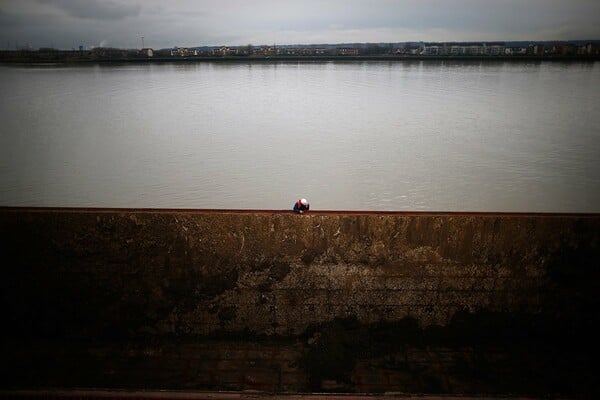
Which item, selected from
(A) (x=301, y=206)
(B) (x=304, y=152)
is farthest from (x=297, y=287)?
(B) (x=304, y=152)

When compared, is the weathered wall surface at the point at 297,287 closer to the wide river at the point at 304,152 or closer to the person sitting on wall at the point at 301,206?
the person sitting on wall at the point at 301,206

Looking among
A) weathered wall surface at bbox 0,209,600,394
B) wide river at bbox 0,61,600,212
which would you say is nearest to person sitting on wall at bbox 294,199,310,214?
weathered wall surface at bbox 0,209,600,394

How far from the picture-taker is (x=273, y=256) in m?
3.59

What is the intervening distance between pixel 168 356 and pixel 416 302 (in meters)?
2.24

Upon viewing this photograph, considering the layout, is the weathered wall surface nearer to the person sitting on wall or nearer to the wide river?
the person sitting on wall

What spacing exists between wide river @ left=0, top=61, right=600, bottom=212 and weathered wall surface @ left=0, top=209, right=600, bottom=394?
4617 millimetres

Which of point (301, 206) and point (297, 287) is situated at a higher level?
point (301, 206)

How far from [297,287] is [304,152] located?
944 centimetres

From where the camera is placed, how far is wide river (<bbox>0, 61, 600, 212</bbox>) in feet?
29.5

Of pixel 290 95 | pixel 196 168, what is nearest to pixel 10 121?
pixel 196 168

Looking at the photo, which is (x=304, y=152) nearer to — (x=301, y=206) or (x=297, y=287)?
(x=301, y=206)

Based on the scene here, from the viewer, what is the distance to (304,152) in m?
12.8

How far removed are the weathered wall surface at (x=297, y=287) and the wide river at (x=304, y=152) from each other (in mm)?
4617

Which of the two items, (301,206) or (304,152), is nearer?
(301,206)
